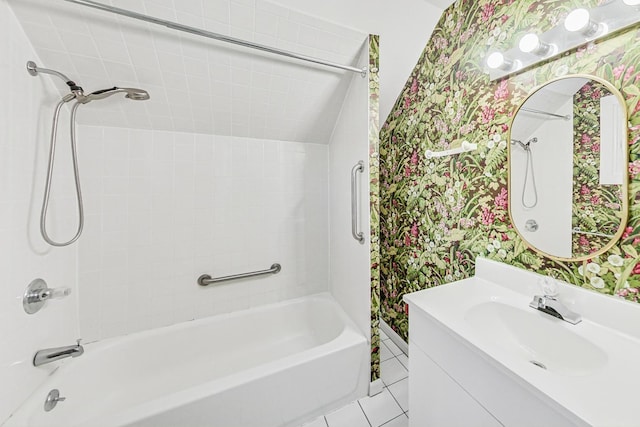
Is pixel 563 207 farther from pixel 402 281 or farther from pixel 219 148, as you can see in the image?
pixel 219 148

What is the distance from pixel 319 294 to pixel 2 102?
6.76ft

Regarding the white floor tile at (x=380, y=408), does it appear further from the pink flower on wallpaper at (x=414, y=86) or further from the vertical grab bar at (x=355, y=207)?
the pink flower on wallpaper at (x=414, y=86)

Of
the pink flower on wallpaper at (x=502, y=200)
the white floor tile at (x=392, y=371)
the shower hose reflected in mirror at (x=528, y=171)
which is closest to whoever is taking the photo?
the shower hose reflected in mirror at (x=528, y=171)

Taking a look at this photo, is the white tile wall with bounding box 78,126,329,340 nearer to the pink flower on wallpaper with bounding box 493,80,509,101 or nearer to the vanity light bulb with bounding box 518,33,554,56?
the pink flower on wallpaper with bounding box 493,80,509,101

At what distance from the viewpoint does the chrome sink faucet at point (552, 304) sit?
818mm

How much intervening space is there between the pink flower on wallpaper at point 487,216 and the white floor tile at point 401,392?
1.17 metres

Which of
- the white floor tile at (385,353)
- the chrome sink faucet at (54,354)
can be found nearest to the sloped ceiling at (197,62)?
the chrome sink faucet at (54,354)

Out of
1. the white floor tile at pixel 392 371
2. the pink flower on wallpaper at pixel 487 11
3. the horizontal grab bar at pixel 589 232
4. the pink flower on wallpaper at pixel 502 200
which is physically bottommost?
the white floor tile at pixel 392 371

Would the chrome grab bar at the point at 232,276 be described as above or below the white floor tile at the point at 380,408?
above

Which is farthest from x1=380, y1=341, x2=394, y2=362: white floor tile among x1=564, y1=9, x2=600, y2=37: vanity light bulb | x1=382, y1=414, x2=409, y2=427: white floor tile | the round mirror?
x1=564, y1=9, x2=600, y2=37: vanity light bulb

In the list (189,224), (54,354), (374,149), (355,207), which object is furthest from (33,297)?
(374,149)

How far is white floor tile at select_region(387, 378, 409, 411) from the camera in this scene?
4.53ft

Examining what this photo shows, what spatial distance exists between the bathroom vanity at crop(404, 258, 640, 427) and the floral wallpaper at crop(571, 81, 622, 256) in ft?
0.65

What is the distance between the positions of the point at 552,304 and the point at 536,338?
5.7 inches
